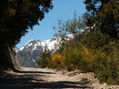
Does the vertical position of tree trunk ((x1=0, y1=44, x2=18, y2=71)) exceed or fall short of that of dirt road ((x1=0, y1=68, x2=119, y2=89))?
it exceeds it

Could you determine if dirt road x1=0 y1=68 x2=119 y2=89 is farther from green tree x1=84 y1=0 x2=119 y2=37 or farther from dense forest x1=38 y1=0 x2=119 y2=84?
green tree x1=84 y1=0 x2=119 y2=37

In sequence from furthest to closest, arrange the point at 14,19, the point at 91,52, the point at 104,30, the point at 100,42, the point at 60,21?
the point at 60,21 → the point at 104,30 → the point at 100,42 → the point at 91,52 → the point at 14,19

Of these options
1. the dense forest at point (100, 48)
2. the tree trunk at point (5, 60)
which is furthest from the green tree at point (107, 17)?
the tree trunk at point (5, 60)

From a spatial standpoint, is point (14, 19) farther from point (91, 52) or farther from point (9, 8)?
point (91, 52)

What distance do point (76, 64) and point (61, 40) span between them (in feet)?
140

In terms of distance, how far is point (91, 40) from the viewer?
3153 centimetres

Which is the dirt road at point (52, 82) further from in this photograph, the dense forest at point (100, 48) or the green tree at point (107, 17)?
Answer: the green tree at point (107, 17)

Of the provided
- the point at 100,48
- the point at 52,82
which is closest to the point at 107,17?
the point at 100,48

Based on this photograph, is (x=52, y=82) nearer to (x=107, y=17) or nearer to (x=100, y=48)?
(x=100, y=48)

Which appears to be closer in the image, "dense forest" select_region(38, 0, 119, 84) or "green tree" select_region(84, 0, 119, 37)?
"dense forest" select_region(38, 0, 119, 84)

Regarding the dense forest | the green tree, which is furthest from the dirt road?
the green tree

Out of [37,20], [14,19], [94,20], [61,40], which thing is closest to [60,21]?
[61,40]

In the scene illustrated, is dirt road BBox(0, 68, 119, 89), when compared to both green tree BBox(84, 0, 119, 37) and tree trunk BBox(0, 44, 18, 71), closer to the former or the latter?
tree trunk BBox(0, 44, 18, 71)

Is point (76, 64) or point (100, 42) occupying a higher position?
point (100, 42)
